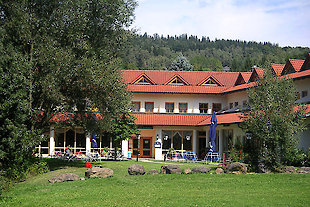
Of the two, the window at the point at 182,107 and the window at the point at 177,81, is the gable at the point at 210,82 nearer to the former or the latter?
the window at the point at 177,81

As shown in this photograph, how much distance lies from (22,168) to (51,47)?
632cm

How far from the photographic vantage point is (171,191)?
48.2 ft

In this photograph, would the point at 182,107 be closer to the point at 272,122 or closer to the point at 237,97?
the point at 237,97

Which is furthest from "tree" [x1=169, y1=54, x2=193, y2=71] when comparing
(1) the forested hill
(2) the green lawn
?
(2) the green lawn

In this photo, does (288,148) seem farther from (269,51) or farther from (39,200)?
(269,51)

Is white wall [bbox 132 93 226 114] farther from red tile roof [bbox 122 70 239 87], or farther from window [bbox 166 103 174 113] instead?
red tile roof [bbox 122 70 239 87]

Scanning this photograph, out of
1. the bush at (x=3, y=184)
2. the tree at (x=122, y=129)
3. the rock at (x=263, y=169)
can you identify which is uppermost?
the tree at (x=122, y=129)

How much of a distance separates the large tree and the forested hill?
69.6 metres

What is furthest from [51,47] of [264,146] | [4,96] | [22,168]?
[264,146]

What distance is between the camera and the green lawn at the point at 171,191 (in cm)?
1293

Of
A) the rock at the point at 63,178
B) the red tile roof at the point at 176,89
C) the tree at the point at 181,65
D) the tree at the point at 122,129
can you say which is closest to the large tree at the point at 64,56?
the rock at the point at 63,178

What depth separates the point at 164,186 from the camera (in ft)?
51.8

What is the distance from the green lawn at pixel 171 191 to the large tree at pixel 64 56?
505cm

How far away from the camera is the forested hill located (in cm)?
10339
